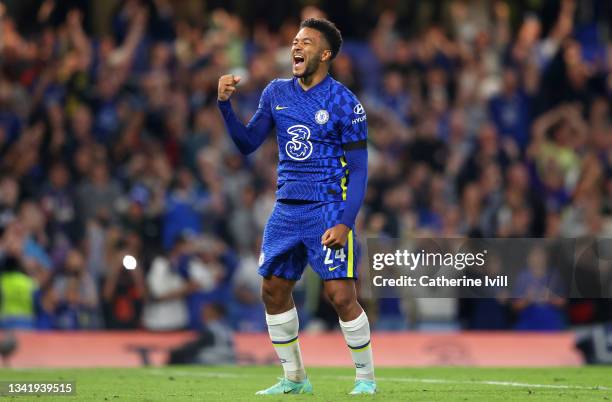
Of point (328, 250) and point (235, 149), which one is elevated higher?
point (235, 149)

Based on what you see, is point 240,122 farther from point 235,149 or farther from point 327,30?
point 235,149

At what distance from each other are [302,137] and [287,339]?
1420 mm

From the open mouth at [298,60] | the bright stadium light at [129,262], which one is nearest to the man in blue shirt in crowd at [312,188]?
the open mouth at [298,60]

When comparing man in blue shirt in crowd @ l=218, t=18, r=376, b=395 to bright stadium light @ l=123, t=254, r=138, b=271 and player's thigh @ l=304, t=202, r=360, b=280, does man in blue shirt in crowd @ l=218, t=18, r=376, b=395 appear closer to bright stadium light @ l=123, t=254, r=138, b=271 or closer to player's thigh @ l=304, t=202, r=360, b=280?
player's thigh @ l=304, t=202, r=360, b=280

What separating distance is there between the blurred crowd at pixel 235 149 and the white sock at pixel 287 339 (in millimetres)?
5390

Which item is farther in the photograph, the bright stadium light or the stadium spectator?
the bright stadium light

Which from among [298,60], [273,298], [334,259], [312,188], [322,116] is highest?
[298,60]

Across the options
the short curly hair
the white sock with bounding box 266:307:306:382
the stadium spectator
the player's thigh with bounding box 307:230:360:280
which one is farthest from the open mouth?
the stadium spectator

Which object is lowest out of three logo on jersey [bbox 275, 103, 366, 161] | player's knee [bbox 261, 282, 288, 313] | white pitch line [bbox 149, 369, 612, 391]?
white pitch line [bbox 149, 369, 612, 391]

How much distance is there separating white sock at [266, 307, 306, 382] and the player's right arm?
1196 millimetres

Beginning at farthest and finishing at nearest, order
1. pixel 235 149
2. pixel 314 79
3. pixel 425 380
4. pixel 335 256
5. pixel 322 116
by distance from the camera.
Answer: pixel 235 149
pixel 425 380
pixel 314 79
pixel 322 116
pixel 335 256

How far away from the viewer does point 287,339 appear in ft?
30.5

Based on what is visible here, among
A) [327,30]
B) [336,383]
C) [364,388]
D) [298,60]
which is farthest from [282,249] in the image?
[336,383]

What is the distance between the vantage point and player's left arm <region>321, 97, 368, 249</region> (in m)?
8.81
